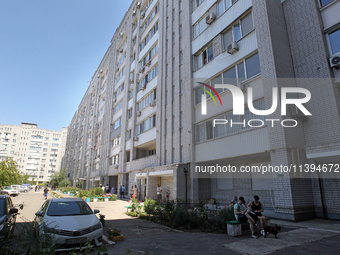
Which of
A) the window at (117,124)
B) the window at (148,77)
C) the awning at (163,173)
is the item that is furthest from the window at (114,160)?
the awning at (163,173)

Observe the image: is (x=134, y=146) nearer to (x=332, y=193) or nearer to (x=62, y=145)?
(x=332, y=193)

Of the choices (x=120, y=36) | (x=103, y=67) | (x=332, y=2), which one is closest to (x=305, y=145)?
(x=332, y=2)

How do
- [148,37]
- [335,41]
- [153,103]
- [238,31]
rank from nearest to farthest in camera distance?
[335,41] < [238,31] < [153,103] < [148,37]

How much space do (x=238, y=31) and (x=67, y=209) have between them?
14321mm

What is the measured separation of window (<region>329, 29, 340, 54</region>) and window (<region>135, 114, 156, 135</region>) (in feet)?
53.3

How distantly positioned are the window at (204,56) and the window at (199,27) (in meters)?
1.83

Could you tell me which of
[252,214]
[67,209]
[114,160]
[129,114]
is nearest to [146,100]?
[129,114]

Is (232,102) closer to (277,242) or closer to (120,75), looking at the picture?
(277,242)

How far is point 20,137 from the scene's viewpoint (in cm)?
10256

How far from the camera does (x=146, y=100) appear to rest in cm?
2642

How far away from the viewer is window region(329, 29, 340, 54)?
1124 cm

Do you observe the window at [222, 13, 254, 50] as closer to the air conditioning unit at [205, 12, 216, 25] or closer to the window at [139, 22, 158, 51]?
the air conditioning unit at [205, 12, 216, 25]

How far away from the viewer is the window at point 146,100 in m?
25.0

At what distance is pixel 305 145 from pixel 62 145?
119394 mm
